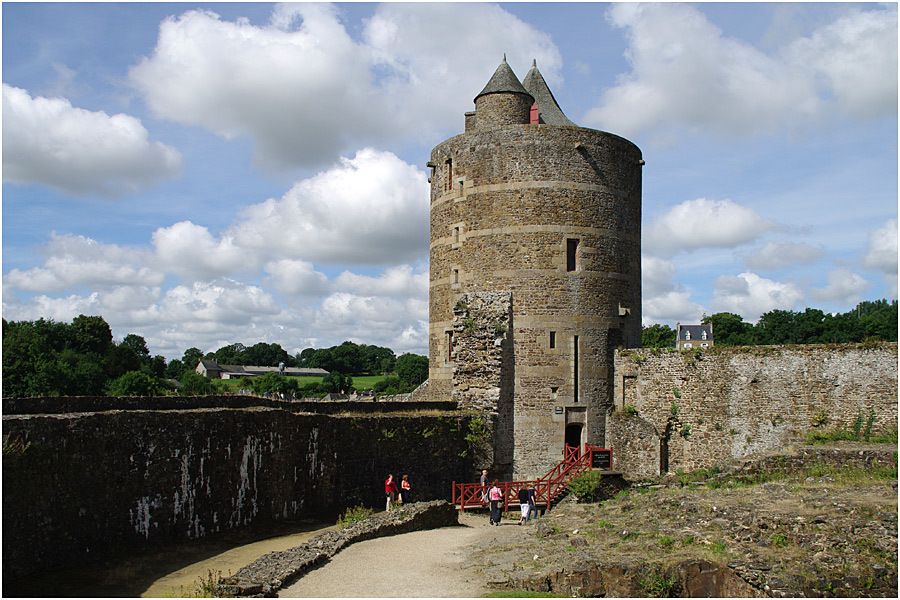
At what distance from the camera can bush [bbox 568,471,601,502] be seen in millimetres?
21750

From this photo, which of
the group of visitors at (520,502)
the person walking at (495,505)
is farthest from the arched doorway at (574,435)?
the person walking at (495,505)

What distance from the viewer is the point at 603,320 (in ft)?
82.4

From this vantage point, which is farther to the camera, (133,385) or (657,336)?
(657,336)

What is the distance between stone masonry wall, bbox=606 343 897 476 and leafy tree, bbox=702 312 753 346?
5901cm

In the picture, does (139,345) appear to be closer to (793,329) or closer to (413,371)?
(413,371)

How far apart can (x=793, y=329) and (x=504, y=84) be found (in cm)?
5696

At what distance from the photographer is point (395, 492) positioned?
827 inches

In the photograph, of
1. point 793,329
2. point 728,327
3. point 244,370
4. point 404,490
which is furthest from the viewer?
point 244,370

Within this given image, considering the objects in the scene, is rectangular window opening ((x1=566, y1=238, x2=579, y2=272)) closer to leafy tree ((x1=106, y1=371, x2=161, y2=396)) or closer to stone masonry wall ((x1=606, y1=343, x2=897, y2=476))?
stone masonry wall ((x1=606, y1=343, x2=897, y2=476))

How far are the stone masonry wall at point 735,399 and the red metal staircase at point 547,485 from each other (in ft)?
3.29

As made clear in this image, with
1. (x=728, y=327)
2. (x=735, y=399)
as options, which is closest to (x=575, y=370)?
(x=735, y=399)

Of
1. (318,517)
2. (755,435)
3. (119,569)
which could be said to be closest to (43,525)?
(119,569)

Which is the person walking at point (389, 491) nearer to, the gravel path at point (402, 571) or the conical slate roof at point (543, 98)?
the gravel path at point (402, 571)

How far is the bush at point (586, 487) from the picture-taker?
2175 cm
